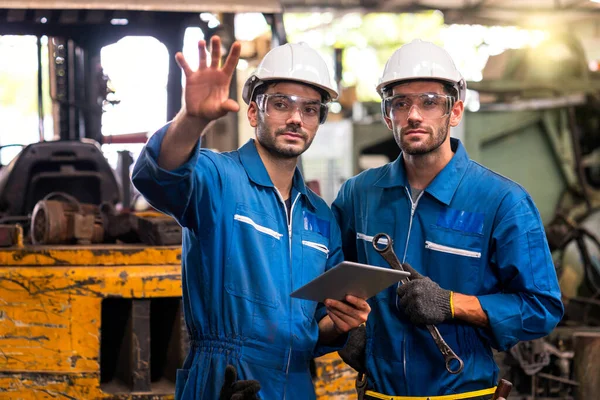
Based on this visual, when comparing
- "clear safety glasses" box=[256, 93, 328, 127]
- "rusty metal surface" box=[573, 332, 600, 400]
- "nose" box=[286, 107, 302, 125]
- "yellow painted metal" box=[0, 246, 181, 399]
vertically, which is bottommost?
"rusty metal surface" box=[573, 332, 600, 400]

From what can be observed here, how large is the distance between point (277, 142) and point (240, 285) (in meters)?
0.49

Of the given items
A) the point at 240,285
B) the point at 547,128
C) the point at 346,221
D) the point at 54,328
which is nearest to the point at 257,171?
the point at 240,285

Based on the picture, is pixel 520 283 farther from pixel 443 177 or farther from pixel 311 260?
pixel 311 260

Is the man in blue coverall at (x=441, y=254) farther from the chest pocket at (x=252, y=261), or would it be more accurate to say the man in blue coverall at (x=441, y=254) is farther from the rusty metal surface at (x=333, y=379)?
the rusty metal surface at (x=333, y=379)

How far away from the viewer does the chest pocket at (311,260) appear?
2773 millimetres

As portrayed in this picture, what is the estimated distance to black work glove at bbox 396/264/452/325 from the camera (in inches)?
104

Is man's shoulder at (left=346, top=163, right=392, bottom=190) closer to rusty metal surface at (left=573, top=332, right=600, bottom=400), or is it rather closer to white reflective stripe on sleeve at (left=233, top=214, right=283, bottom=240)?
white reflective stripe on sleeve at (left=233, top=214, right=283, bottom=240)

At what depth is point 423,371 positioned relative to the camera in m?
2.81

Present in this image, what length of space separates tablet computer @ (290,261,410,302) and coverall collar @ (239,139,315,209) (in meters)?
0.45

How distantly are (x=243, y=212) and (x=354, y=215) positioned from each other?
57cm

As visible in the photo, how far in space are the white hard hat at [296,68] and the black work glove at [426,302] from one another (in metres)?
0.75

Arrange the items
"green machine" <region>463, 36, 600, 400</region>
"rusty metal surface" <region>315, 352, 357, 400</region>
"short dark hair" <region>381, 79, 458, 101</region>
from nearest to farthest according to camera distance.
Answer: "short dark hair" <region>381, 79, 458, 101</region> → "rusty metal surface" <region>315, 352, 357, 400</region> → "green machine" <region>463, 36, 600, 400</region>

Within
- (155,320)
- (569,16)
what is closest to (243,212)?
(155,320)

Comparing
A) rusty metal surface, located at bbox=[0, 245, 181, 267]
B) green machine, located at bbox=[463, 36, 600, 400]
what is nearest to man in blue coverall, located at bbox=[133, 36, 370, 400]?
rusty metal surface, located at bbox=[0, 245, 181, 267]
